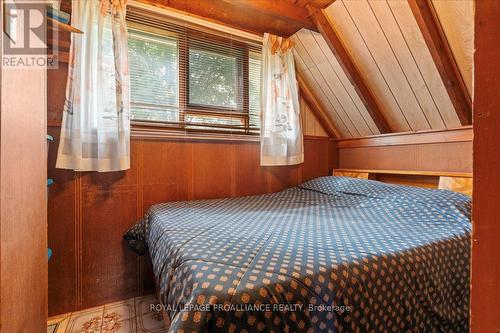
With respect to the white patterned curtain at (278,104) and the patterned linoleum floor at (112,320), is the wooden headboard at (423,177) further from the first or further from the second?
the patterned linoleum floor at (112,320)

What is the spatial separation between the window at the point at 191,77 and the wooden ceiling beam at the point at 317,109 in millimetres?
517

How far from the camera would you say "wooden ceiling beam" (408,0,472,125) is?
1.49 metres

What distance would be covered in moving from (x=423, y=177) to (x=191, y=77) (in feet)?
7.33

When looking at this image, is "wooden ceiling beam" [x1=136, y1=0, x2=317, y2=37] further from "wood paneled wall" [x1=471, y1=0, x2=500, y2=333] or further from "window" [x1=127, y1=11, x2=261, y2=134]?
"wood paneled wall" [x1=471, y1=0, x2=500, y2=333]

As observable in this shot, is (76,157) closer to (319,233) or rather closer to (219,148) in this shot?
(219,148)

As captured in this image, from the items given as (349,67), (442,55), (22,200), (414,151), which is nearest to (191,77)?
(349,67)

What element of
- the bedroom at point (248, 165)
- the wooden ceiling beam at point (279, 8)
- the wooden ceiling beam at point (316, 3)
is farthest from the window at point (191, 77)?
the wooden ceiling beam at point (316, 3)

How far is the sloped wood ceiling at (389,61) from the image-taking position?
62.1 inches

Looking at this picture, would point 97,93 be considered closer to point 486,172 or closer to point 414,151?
point 486,172

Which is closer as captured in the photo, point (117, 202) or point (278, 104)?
point (117, 202)

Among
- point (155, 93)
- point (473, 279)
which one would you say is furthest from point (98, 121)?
point (473, 279)

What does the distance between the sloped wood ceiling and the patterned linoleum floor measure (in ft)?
8.02

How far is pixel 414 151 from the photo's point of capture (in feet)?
7.11

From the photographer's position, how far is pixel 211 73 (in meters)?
2.26
